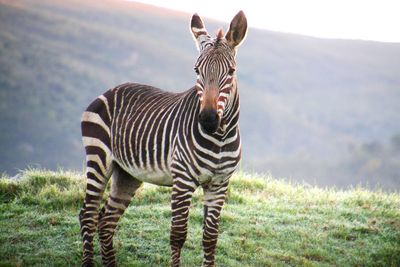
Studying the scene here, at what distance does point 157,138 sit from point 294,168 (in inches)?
3393

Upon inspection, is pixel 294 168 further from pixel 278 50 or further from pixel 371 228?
pixel 371 228

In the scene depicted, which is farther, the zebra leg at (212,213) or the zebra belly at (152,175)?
the zebra belly at (152,175)

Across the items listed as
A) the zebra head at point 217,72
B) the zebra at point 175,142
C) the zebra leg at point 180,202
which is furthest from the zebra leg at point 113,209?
the zebra head at point 217,72

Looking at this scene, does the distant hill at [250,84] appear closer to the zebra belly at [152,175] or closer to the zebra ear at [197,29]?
the zebra belly at [152,175]

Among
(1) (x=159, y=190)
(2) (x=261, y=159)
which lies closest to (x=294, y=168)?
(2) (x=261, y=159)

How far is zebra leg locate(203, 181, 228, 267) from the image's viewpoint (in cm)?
723

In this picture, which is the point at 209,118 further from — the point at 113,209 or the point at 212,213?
the point at 113,209

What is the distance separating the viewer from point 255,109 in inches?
4380

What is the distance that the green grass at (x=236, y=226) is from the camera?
8391mm

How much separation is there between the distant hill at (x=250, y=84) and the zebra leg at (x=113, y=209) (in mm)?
78244

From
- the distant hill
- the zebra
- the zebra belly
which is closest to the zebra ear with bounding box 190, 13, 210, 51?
the zebra

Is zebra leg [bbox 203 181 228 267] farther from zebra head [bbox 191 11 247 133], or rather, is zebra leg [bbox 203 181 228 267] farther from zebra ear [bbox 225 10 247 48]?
zebra ear [bbox 225 10 247 48]

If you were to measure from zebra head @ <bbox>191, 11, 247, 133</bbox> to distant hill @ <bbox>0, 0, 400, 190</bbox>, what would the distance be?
263ft

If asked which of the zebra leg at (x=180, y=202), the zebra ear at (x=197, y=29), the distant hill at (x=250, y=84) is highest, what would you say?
the zebra ear at (x=197, y=29)
